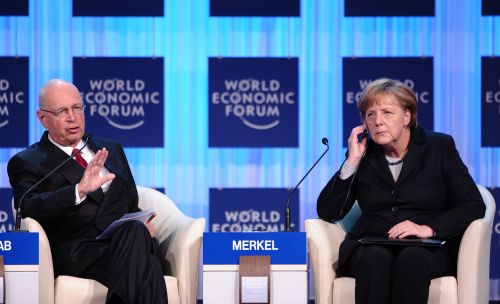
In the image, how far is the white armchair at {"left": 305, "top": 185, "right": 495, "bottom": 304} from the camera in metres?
3.88

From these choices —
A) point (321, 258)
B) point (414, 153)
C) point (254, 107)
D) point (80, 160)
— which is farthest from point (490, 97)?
point (80, 160)

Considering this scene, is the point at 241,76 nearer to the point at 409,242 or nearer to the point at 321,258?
the point at 321,258

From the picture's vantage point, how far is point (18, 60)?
5.86 metres

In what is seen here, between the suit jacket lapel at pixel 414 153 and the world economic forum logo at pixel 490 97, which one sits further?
the world economic forum logo at pixel 490 97

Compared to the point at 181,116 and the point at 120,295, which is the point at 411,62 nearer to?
the point at 181,116

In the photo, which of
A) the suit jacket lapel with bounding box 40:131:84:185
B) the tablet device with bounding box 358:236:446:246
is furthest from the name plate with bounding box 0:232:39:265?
the tablet device with bounding box 358:236:446:246

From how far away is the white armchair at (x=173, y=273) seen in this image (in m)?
3.92

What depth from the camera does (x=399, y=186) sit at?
13.7 feet

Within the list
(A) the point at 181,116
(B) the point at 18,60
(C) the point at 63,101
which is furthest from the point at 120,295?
(B) the point at 18,60

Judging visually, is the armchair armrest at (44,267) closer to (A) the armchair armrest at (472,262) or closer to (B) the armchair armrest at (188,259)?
(B) the armchair armrest at (188,259)

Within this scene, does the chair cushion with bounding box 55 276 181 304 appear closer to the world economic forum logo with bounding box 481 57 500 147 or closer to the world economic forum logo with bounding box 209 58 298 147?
the world economic forum logo with bounding box 209 58 298 147

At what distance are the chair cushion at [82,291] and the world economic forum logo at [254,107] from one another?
1994 millimetres

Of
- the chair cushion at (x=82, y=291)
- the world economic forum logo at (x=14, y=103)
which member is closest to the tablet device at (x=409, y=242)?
the chair cushion at (x=82, y=291)

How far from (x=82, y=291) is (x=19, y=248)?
0.37 meters
